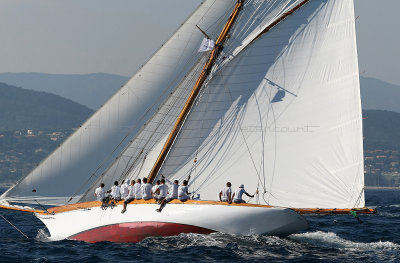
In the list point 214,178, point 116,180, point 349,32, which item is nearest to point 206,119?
point 214,178

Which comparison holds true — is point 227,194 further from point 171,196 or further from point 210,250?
point 210,250

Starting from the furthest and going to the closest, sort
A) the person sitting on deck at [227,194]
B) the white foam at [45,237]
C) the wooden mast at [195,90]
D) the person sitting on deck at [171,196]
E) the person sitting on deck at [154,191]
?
the white foam at [45,237] → the wooden mast at [195,90] → the person sitting on deck at [154,191] → the person sitting on deck at [171,196] → the person sitting on deck at [227,194]

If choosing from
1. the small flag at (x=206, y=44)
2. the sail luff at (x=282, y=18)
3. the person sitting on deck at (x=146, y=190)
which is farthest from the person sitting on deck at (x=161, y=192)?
the sail luff at (x=282, y=18)

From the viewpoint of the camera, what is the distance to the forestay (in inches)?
1178

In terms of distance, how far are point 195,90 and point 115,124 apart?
13.2 feet

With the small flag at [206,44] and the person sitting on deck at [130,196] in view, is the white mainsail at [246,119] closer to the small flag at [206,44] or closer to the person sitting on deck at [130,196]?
the small flag at [206,44]

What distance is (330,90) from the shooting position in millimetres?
30812

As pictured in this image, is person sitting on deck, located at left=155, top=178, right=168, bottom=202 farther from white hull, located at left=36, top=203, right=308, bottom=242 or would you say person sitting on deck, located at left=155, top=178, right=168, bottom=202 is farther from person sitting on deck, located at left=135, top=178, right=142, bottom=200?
person sitting on deck, located at left=135, top=178, right=142, bottom=200

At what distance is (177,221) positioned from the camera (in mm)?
28828

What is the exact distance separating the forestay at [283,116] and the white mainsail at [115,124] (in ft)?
5.83

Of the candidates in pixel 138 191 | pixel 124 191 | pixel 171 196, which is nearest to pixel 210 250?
pixel 171 196

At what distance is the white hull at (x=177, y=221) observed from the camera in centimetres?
2788

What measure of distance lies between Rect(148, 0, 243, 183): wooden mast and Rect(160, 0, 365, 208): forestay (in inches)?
11.8

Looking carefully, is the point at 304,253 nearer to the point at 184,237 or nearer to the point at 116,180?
the point at 184,237
